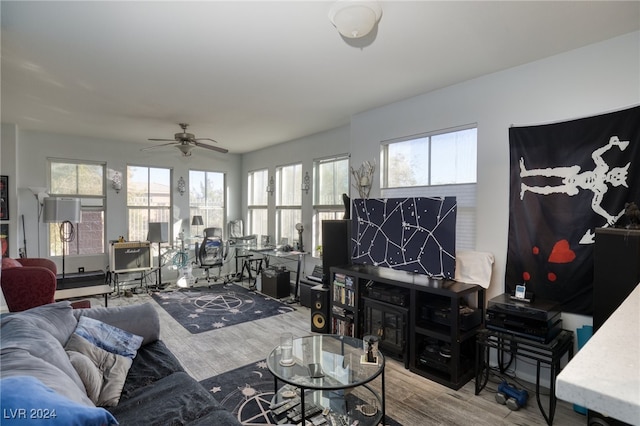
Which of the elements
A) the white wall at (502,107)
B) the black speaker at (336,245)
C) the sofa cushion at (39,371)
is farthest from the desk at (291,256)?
the sofa cushion at (39,371)

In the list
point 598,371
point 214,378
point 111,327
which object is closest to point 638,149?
point 598,371

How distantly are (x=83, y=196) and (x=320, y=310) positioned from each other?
198 inches

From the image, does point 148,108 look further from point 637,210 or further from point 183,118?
point 637,210

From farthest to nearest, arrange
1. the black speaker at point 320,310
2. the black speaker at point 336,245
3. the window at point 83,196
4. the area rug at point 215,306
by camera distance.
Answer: the window at point 83,196, the area rug at point 215,306, the black speaker at point 336,245, the black speaker at point 320,310

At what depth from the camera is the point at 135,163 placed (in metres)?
6.29

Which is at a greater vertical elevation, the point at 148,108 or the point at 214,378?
the point at 148,108

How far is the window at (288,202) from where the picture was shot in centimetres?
604

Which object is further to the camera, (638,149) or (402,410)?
(402,410)

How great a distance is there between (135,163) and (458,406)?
21.6 ft

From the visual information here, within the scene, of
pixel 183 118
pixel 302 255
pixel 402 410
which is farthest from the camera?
pixel 302 255

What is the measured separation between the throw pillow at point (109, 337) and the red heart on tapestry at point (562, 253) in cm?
337

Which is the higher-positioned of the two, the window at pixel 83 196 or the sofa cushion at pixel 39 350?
the window at pixel 83 196

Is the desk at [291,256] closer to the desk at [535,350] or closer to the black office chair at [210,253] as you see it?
the black office chair at [210,253]

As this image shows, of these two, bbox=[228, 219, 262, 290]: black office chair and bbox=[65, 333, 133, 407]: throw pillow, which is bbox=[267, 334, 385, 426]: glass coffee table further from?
bbox=[228, 219, 262, 290]: black office chair
